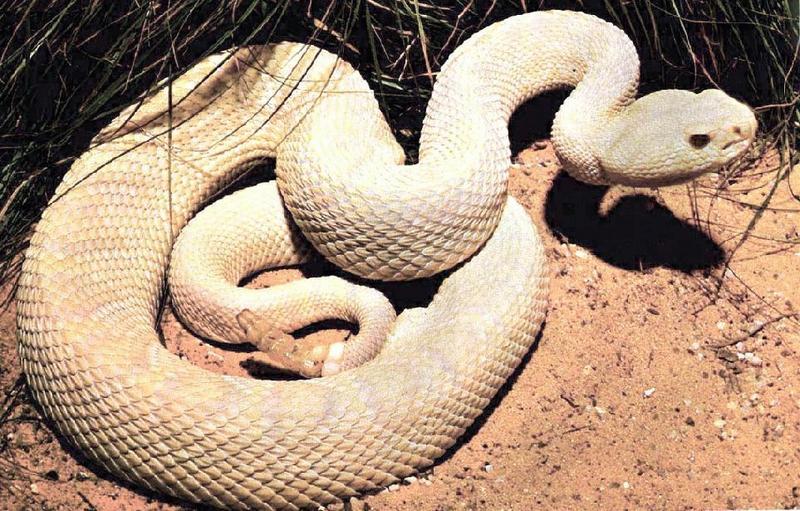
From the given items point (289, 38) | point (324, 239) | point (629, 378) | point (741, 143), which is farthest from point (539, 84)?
point (629, 378)

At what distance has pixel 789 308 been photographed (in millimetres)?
4629

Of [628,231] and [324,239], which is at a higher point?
[324,239]

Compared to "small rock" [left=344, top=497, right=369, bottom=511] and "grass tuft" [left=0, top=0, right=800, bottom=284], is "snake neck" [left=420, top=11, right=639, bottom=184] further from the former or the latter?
"small rock" [left=344, top=497, right=369, bottom=511]

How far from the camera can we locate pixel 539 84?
514cm

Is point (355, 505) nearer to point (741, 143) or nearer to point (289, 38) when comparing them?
point (741, 143)

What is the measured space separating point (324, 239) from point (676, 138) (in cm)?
192

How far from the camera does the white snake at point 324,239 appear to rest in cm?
376

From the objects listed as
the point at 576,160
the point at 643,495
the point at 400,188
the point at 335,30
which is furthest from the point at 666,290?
the point at 335,30

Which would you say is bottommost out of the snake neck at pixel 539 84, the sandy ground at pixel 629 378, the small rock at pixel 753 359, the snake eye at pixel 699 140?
the small rock at pixel 753 359

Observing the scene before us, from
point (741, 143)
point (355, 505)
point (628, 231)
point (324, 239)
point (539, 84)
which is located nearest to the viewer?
point (355, 505)

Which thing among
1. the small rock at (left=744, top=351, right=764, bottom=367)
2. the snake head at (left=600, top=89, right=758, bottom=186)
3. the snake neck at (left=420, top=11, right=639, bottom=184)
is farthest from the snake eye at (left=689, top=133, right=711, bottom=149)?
the small rock at (left=744, top=351, right=764, bottom=367)

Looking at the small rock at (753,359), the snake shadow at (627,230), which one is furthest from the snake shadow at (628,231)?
the small rock at (753,359)

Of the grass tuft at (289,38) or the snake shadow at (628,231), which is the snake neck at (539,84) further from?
the snake shadow at (628,231)

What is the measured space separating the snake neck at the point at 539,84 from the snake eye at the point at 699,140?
46 cm
